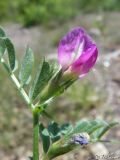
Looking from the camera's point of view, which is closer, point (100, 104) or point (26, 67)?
point (26, 67)

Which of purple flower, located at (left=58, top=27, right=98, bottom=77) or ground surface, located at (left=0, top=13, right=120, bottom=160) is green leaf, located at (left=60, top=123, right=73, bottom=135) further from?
ground surface, located at (left=0, top=13, right=120, bottom=160)

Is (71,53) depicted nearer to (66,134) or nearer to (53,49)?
(66,134)

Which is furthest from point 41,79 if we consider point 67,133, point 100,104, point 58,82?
point 100,104

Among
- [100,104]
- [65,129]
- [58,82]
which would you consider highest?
[58,82]

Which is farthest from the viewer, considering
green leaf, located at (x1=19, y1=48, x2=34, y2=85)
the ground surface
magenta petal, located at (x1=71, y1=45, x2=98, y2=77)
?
the ground surface

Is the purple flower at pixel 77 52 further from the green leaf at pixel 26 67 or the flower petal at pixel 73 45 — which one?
the green leaf at pixel 26 67

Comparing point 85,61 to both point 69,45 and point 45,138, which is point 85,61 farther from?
point 45,138

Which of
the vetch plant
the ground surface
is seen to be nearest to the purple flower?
the vetch plant
